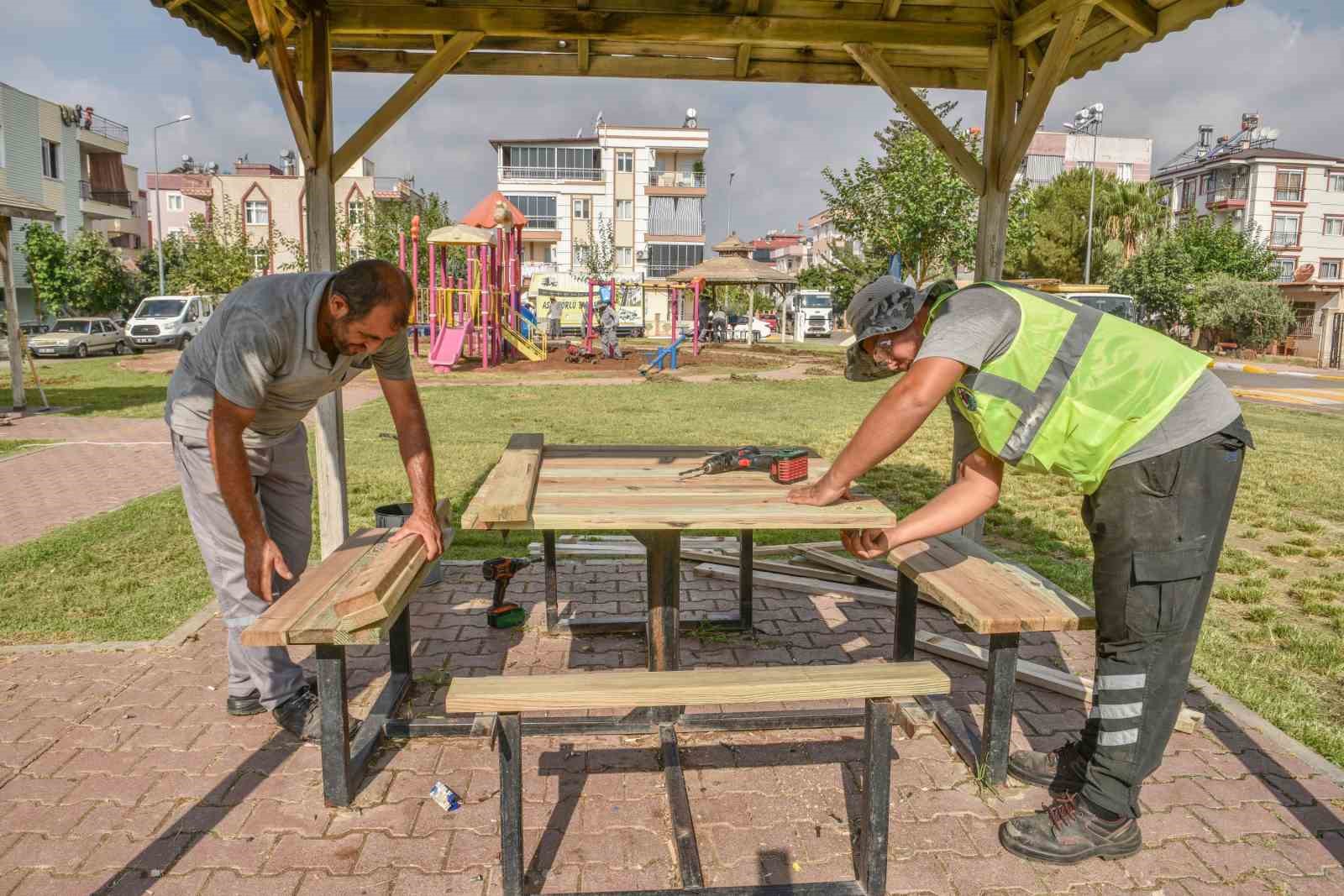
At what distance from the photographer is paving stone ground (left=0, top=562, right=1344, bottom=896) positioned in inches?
108

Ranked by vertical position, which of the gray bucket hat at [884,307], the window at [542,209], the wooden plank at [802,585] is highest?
the window at [542,209]

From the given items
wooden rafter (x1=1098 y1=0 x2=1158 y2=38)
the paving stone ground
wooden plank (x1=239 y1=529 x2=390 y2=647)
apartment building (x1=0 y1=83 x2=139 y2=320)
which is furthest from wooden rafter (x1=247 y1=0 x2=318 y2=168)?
apartment building (x1=0 y1=83 x2=139 y2=320)

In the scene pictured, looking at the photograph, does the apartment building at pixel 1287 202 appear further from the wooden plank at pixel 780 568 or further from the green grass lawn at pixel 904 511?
the wooden plank at pixel 780 568

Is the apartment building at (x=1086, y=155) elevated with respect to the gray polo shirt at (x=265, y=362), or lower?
elevated

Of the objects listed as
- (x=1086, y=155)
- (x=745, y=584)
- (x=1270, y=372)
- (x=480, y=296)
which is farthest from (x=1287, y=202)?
(x=745, y=584)

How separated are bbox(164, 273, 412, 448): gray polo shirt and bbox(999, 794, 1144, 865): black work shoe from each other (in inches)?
112

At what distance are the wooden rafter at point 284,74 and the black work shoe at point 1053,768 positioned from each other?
4.58m

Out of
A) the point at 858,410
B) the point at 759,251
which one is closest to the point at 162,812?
the point at 858,410

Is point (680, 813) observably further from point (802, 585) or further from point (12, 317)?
point (12, 317)

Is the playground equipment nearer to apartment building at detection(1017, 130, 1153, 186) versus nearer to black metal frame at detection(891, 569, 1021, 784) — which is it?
black metal frame at detection(891, 569, 1021, 784)

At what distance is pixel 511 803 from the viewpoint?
259 cm

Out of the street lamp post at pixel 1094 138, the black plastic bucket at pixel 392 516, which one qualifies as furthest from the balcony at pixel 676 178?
the black plastic bucket at pixel 392 516

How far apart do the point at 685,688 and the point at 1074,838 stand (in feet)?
4.60

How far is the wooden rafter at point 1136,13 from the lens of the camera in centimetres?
436
